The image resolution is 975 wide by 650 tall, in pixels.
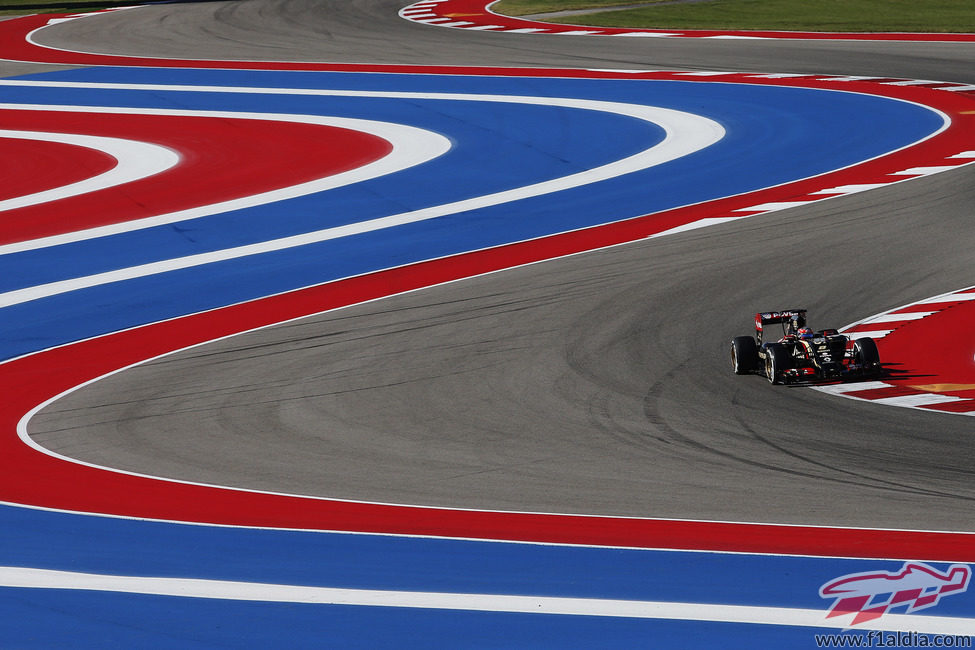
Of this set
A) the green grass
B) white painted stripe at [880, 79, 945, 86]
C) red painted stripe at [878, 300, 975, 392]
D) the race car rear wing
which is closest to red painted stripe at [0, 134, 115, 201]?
the race car rear wing

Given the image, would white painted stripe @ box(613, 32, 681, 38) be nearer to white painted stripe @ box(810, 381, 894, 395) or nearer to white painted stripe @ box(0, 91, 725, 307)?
white painted stripe @ box(0, 91, 725, 307)

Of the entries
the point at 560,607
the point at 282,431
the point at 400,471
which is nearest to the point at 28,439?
the point at 282,431

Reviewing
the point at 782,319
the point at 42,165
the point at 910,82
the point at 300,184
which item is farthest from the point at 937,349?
the point at 910,82

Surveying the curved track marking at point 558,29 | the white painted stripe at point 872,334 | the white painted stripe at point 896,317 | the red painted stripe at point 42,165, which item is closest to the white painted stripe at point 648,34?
the curved track marking at point 558,29

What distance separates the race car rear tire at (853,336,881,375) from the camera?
12.3 metres

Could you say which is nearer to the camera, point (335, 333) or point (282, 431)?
point (282, 431)

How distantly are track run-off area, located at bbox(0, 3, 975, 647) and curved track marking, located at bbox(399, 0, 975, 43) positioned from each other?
19.4 feet

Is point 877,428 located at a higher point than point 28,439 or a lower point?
higher

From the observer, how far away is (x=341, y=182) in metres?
22.2

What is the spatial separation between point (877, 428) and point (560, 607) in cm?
396

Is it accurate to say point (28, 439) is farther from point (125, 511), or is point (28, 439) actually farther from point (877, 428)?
point (877, 428)

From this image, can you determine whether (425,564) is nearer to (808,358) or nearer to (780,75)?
(808,358)

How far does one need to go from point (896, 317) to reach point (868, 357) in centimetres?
236

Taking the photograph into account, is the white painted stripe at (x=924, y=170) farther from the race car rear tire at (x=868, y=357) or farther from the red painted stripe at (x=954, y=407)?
the red painted stripe at (x=954, y=407)
